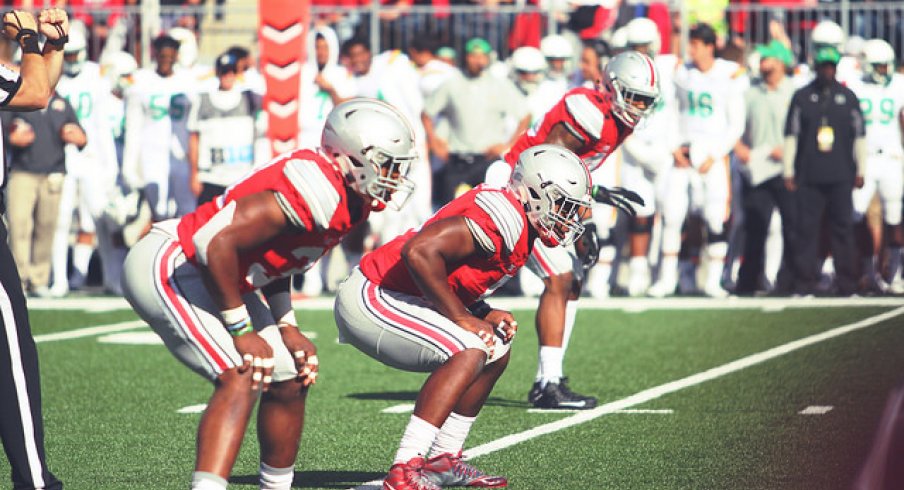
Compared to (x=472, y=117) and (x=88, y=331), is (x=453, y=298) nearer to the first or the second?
(x=88, y=331)

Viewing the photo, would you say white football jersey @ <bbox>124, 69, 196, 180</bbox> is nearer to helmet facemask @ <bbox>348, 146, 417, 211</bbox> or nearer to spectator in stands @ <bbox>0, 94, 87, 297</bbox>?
spectator in stands @ <bbox>0, 94, 87, 297</bbox>

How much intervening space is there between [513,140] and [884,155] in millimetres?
3350

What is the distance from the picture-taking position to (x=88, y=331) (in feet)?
41.1

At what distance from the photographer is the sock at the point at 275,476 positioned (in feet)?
18.6

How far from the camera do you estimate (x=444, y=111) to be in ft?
49.2

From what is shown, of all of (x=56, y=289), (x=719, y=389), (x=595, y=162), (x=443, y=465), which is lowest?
(x=56, y=289)

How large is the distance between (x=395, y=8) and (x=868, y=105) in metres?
4.63

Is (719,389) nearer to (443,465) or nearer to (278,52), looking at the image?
(443,465)

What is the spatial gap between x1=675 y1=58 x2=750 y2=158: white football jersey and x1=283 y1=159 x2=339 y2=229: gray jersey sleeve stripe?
384 inches

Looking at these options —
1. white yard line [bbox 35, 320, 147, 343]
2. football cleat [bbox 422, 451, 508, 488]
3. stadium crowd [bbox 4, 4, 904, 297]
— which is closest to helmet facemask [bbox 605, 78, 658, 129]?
football cleat [bbox 422, 451, 508, 488]

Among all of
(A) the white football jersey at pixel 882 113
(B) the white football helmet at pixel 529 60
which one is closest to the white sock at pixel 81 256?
(B) the white football helmet at pixel 529 60

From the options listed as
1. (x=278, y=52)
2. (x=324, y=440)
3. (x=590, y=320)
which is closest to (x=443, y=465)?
(x=324, y=440)

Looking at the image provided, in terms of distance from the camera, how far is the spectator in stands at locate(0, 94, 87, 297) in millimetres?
14312

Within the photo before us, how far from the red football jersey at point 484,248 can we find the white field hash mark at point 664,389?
0.80 m
